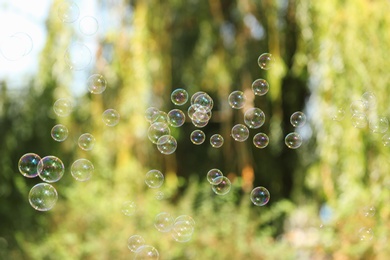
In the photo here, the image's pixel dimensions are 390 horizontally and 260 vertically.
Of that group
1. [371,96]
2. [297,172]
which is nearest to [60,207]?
[297,172]

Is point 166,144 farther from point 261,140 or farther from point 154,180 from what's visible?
point 261,140

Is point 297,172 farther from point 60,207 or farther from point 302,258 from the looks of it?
point 60,207

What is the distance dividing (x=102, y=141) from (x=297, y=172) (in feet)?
4.52

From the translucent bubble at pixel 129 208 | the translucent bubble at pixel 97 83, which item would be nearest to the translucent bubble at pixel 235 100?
the translucent bubble at pixel 97 83

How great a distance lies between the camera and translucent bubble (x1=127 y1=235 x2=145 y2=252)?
4.71m

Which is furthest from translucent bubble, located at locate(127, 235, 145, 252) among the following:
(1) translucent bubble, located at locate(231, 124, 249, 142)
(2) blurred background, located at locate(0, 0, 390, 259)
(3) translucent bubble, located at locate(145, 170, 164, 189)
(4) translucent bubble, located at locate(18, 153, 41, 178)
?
(4) translucent bubble, located at locate(18, 153, 41, 178)

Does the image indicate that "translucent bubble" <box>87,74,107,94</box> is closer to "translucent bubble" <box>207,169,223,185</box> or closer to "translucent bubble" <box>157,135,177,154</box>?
"translucent bubble" <box>157,135,177,154</box>

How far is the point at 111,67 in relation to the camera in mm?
4922

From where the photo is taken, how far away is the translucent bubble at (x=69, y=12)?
432 centimetres

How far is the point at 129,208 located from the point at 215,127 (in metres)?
1.72

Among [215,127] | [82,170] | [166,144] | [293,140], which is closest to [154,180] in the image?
[166,144]

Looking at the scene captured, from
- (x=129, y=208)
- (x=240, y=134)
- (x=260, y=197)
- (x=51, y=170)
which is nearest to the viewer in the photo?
(x=51, y=170)

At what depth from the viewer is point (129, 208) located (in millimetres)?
4719

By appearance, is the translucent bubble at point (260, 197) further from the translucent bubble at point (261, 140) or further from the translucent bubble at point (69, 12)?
the translucent bubble at point (69, 12)
